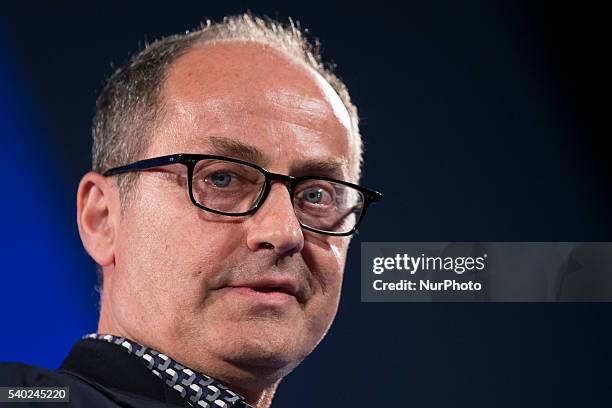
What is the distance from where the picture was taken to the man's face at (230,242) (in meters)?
1.22

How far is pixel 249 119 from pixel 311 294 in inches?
10.0

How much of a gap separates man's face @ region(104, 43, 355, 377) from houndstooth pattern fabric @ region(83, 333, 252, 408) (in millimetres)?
16

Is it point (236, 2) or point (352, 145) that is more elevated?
point (236, 2)

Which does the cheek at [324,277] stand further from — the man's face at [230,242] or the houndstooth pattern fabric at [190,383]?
the houndstooth pattern fabric at [190,383]

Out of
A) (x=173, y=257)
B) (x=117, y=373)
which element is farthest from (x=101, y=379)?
(x=173, y=257)

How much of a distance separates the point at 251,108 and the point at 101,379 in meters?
0.41

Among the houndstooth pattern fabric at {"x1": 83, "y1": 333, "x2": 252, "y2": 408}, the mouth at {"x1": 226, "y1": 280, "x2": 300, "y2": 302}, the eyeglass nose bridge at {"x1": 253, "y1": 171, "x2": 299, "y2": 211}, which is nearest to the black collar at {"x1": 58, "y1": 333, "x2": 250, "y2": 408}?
the houndstooth pattern fabric at {"x1": 83, "y1": 333, "x2": 252, "y2": 408}

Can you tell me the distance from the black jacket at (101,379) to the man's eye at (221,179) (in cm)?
26

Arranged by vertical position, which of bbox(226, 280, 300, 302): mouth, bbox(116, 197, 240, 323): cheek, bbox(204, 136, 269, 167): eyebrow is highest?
bbox(204, 136, 269, 167): eyebrow

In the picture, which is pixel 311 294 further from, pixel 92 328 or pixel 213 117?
pixel 92 328

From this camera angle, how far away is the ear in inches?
53.0

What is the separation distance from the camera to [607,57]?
7.57 ft

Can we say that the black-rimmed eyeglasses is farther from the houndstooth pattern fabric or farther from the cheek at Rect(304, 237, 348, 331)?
the houndstooth pattern fabric

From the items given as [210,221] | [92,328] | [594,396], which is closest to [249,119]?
[210,221]
